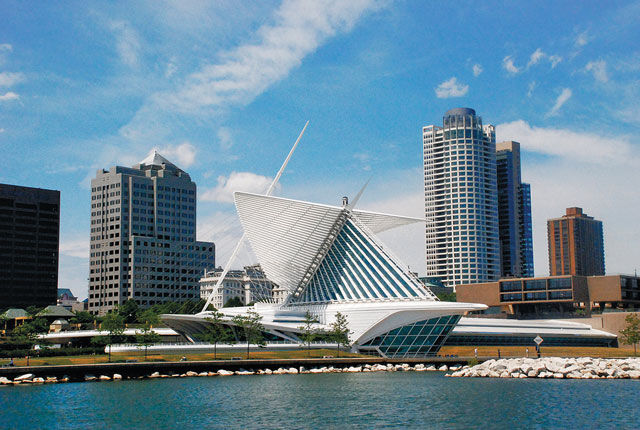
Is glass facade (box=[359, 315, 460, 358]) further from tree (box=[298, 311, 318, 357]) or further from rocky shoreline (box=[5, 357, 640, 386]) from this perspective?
rocky shoreline (box=[5, 357, 640, 386])

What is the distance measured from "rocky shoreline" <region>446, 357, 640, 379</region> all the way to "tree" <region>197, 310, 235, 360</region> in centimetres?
3369

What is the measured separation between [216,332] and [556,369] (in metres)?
47.1

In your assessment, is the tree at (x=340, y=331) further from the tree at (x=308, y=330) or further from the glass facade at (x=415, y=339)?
the glass facade at (x=415, y=339)

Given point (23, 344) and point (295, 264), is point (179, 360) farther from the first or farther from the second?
point (295, 264)

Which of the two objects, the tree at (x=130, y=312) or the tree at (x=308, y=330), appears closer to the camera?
the tree at (x=308, y=330)

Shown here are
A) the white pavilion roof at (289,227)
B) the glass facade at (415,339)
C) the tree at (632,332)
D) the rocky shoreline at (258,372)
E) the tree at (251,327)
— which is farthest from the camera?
the white pavilion roof at (289,227)

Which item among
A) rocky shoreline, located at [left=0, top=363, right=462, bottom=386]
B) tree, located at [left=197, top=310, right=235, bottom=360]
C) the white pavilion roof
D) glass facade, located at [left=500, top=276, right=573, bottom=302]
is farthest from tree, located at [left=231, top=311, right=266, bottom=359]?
glass facade, located at [left=500, top=276, right=573, bottom=302]

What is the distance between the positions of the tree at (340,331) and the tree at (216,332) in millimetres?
14303

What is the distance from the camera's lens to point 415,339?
Answer: 4267 inches

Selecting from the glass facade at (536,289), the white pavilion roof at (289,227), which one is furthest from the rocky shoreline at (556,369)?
the glass facade at (536,289)

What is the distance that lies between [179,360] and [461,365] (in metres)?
36.2

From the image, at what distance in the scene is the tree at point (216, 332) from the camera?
344 ft

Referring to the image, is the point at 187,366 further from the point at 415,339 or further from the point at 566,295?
the point at 566,295

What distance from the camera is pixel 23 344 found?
10650cm
